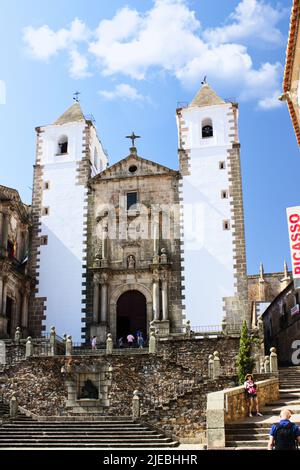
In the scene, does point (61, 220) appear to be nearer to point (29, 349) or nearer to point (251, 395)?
point (29, 349)

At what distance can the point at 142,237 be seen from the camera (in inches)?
1243

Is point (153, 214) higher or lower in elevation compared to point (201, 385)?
higher

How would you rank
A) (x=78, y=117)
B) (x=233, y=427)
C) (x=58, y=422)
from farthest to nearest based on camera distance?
(x=78, y=117) < (x=58, y=422) < (x=233, y=427)

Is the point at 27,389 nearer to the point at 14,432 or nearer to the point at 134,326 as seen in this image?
the point at 14,432

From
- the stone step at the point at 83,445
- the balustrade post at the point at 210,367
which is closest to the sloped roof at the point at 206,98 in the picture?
the balustrade post at the point at 210,367

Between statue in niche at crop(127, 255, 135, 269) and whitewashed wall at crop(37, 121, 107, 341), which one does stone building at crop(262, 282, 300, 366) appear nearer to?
statue in niche at crop(127, 255, 135, 269)

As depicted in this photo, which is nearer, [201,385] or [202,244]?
[201,385]

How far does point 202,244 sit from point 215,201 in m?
2.38

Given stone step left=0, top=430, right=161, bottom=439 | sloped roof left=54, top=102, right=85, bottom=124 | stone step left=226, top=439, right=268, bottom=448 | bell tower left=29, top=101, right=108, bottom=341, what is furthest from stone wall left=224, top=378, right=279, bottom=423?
sloped roof left=54, top=102, right=85, bottom=124

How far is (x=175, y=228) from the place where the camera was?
102 ft

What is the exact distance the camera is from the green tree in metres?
23.1

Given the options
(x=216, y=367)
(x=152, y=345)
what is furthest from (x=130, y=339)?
(x=216, y=367)

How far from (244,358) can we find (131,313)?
28.0 ft
